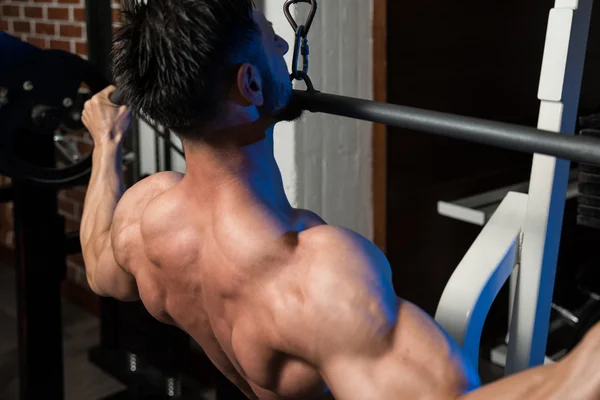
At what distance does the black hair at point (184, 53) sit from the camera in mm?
608

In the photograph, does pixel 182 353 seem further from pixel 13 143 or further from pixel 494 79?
pixel 494 79

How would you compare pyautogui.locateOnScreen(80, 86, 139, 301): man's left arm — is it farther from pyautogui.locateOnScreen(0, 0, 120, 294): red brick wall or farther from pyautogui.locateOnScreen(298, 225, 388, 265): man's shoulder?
pyautogui.locateOnScreen(0, 0, 120, 294): red brick wall

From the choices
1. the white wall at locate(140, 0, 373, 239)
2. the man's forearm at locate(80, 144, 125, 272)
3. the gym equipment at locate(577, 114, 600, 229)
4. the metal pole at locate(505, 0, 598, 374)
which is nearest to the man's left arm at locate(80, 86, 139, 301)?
the man's forearm at locate(80, 144, 125, 272)

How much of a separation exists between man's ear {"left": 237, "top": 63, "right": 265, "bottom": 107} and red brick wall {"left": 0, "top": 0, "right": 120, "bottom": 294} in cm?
179

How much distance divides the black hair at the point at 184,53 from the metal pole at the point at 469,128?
11 cm

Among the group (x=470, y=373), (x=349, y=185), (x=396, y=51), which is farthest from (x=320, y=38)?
(x=470, y=373)

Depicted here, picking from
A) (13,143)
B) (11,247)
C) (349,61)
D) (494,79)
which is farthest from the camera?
(11,247)

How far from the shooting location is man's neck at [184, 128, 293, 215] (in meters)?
0.68

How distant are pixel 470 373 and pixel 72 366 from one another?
2.07 metres

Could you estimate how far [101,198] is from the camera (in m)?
0.93

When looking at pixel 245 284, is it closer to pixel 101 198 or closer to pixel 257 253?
pixel 257 253

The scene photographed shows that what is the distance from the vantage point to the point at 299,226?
692 mm

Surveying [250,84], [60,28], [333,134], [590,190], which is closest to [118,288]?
[250,84]

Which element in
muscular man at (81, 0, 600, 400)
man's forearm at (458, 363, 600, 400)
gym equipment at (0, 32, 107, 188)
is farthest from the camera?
gym equipment at (0, 32, 107, 188)
